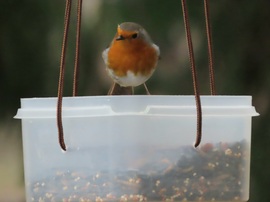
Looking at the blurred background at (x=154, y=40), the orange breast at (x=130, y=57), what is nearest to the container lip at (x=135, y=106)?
the orange breast at (x=130, y=57)

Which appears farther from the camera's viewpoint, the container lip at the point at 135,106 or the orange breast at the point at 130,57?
the orange breast at the point at 130,57

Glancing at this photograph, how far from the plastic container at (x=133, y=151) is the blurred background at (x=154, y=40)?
877 mm

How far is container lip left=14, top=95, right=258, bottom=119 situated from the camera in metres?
0.91

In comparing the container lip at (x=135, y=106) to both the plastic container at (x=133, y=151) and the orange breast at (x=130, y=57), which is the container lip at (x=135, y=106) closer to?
the plastic container at (x=133, y=151)

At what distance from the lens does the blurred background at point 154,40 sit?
5.93 ft

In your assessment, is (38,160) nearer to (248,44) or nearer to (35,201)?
(35,201)

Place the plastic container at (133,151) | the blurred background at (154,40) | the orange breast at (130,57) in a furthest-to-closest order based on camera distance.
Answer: the blurred background at (154,40)
the orange breast at (130,57)
the plastic container at (133,151)

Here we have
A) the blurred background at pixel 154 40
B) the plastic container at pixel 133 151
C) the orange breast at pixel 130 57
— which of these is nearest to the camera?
the plastic container at pixel 133 151

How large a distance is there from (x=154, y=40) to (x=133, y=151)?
981 mm

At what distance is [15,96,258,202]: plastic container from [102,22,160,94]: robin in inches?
12.2

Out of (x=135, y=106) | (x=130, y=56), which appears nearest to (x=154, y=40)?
(x=130, y=56)

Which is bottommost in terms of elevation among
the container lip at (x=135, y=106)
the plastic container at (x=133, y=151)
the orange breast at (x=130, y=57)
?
Answer: the plastic container at (x=133, y=151)

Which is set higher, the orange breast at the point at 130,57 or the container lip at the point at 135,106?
the orange breast at the point at 130,57

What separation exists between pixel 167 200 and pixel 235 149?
0.16 m
